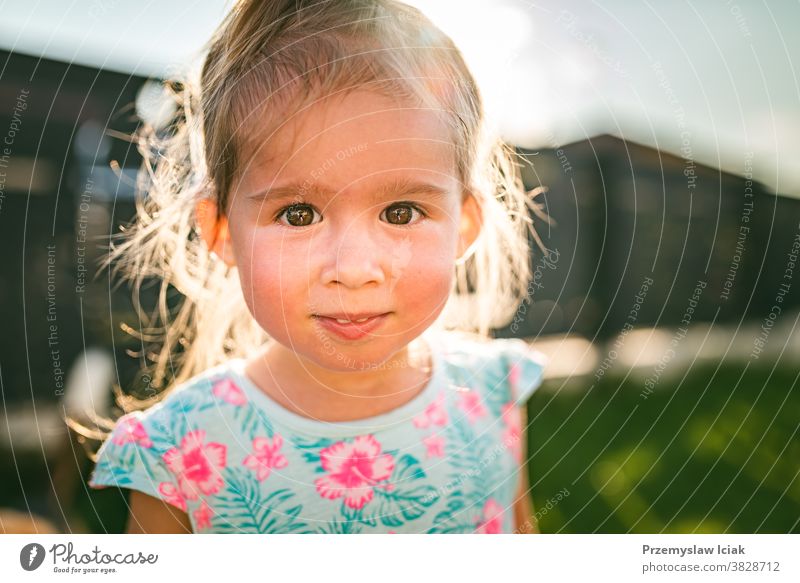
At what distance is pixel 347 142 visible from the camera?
63cm

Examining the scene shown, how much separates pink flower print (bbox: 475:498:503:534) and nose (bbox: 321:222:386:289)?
288mm

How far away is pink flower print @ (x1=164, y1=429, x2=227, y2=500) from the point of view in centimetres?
76

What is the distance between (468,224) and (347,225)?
15 cm

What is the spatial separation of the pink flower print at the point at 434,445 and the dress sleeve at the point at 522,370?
99mm

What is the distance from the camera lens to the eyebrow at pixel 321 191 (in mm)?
652

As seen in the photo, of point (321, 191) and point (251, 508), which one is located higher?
point (321, 191)

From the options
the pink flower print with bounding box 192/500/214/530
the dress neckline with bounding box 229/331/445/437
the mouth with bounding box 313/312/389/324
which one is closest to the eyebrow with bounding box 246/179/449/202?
the mouth with bounding box 313/312/389/324

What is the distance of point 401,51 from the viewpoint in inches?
26.6
